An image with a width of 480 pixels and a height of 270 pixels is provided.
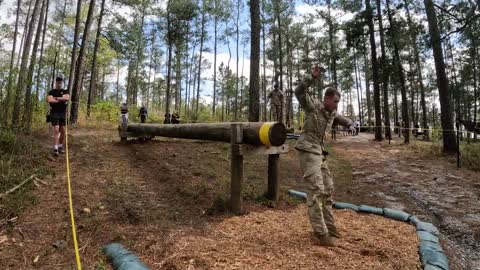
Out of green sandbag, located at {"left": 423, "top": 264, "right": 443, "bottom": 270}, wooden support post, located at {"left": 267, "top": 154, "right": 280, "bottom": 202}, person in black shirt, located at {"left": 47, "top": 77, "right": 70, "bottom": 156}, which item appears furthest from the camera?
person in black shirt, located at {"left": 47, "top": 77, "right": 70, "bottom": 156}

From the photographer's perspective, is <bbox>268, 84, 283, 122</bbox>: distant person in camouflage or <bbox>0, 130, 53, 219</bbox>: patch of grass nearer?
<bbox>0, 130, 53, 219</bbox>: patch of grass

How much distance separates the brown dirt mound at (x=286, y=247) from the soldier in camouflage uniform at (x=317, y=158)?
24 centimetres

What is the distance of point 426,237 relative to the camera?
4.44 metres

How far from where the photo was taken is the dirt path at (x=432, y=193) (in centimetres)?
506

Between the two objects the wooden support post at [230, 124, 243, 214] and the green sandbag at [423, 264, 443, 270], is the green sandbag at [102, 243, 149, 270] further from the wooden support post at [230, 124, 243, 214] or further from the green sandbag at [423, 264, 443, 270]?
the green sandbag at [423, 264, 443, 270]

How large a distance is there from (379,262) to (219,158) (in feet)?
18.7

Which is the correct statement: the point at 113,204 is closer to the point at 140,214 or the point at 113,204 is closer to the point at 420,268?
the point at 140,214

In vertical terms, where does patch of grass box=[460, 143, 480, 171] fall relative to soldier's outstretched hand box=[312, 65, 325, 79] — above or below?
below

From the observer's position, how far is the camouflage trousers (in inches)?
→ 157

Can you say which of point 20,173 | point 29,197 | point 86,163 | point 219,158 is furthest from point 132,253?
point 219,158

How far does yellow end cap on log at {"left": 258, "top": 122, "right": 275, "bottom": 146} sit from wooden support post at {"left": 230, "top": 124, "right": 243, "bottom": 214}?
1.14 ft

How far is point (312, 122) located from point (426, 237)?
6.83 feet

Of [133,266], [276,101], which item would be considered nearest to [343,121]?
[133,266]

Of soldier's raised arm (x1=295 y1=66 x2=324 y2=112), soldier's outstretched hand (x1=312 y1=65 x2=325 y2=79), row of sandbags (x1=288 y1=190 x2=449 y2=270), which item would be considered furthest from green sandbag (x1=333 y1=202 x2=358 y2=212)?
soldier's outstretched hand (x1=312 y1=65 x2=325 y2=79)
